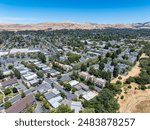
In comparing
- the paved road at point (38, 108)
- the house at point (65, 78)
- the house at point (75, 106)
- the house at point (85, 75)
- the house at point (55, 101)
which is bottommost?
the paved road at point (38, 108)

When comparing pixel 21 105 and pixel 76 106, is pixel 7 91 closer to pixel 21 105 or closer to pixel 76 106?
pixel 21 105

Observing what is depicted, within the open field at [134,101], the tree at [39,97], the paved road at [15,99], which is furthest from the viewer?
the tree at [39,97]

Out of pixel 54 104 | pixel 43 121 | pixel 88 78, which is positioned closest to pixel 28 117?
pixel 43 121

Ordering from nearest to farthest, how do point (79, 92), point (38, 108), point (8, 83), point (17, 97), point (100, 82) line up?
1. point (38, 108)
2. point (17, 97)
3. point (79, 92)
4. point (100, 82)
5. point (8, 83)

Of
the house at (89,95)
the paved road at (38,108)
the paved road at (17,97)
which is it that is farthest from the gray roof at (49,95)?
the house at (89,95)

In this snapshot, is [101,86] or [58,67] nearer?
[101,86]

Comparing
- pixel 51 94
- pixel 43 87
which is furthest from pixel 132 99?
pixel 43 87

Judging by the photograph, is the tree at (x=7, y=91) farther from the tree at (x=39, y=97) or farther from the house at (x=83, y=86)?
the house at (x=83, y=86)

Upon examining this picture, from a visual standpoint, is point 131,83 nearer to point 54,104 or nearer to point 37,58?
point 54,104
